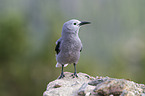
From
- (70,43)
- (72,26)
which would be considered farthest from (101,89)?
(72,26)

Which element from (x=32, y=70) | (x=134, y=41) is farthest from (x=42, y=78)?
(x=134, y=41)

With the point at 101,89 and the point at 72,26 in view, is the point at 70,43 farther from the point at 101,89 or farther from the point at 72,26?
the point at 101,89

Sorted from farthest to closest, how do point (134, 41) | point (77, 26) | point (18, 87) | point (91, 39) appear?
1. point (91, 39)
2. point (134, 41)
3. point (18, 87)
4. point (77, 26)

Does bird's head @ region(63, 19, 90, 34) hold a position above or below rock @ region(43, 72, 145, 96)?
above

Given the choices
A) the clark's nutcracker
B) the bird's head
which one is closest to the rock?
the clark's nutcracker

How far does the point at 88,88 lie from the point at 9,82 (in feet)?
21.0

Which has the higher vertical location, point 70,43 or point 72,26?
point 72,26

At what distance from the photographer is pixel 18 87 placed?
9.80 metres

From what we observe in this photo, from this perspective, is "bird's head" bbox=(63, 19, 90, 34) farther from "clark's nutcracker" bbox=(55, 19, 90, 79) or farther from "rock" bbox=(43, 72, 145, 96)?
"rock" bbox=(43, 72, 145, 96)

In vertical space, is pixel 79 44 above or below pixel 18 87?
above

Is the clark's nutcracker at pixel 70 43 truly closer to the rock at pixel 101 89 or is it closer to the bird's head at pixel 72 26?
the bird's head at pixel 72 26

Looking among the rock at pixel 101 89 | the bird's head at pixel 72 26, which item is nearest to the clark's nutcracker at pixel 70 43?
the bird's head at pixel 72 26

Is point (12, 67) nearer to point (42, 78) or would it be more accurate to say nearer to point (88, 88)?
point (42, 78)

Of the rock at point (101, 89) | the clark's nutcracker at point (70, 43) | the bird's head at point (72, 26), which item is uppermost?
the bird's head at point (72, 26)
